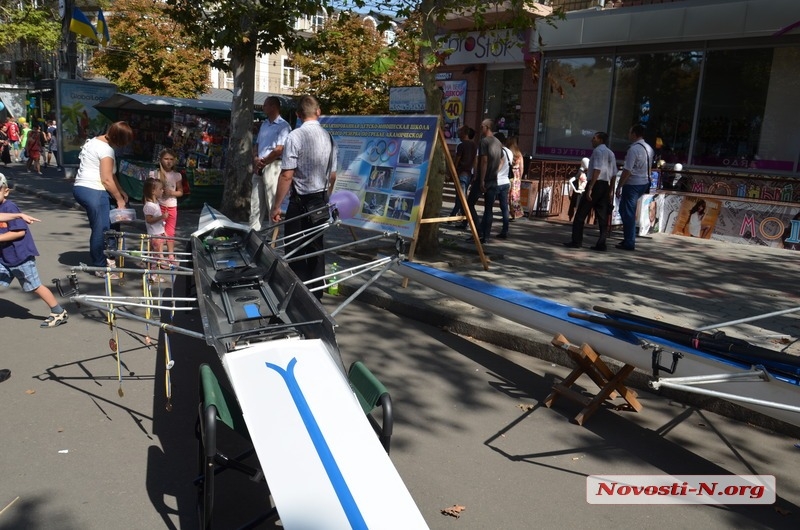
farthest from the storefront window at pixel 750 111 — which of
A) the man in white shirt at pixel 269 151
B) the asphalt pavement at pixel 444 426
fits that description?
the man in white shirt at pixel 269 151

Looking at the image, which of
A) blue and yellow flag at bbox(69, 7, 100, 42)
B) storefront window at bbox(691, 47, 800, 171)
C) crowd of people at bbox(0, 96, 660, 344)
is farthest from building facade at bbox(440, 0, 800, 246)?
blue and yellow flag at bbox(69, 7, 100, 42)

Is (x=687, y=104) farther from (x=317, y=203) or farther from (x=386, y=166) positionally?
(x=317, y=203)

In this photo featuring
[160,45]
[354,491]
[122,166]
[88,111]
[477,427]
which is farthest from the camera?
[160,45]

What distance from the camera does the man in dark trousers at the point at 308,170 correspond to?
6.57 m

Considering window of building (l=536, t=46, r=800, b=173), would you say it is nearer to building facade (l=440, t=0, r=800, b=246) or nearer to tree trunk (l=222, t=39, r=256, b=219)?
building facade (l=440, t=0, r=800, b=246)

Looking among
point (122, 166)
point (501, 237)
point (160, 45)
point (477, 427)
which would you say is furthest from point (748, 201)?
point (160, 45)

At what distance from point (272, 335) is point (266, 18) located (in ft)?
29.4

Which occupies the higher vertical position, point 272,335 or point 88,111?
point 88,111

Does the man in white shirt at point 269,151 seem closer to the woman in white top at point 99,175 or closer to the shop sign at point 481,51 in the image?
the woman in white top at point 99,175

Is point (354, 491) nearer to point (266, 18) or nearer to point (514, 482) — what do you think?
point (514, 482)

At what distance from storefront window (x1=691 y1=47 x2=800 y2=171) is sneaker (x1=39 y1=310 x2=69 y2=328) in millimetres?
13461

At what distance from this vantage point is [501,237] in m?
11.5

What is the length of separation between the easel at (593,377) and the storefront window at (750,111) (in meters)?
11.2

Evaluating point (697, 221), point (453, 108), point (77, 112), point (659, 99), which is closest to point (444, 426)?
point (697, 221)
